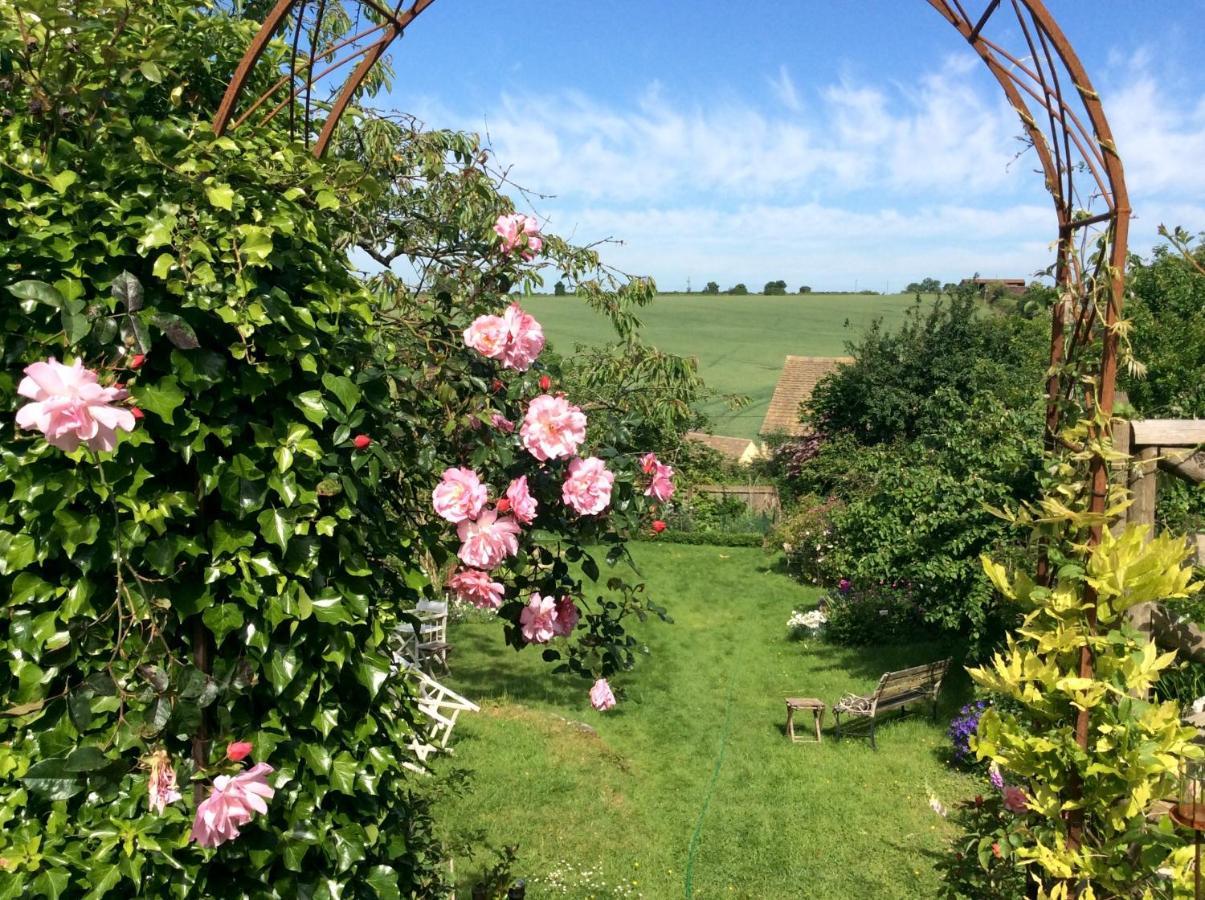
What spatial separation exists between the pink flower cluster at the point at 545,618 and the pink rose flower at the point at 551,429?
0.41m

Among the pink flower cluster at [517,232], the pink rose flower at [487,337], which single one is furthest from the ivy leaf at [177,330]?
the pink flower cluster at [517,232]

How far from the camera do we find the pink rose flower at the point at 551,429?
81.1 inches

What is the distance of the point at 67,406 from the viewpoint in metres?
1.25

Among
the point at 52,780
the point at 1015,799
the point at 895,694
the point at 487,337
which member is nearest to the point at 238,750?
the point at 52,780

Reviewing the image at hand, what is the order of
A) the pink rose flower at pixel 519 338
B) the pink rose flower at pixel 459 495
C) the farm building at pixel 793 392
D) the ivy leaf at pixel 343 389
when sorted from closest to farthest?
1. the ivy leaf at pixel 343 389
2. the pink rose flower at pixel 459 495
3. the pink rose flower at pixel 519 338
4. the farm building at pixel 793 392

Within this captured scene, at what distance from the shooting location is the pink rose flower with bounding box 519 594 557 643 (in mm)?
2254

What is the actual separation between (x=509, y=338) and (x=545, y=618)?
73 centimetres

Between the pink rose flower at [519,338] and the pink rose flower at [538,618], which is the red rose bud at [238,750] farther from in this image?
the pink rose flower at [519,338]

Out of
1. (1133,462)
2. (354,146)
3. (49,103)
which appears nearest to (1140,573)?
(1133,462)

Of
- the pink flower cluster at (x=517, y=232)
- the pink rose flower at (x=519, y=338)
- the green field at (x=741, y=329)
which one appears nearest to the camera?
the pink rose flower at (x=519, y=338)

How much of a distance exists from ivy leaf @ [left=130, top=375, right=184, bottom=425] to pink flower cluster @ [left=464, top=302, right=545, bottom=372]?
2.48 feet

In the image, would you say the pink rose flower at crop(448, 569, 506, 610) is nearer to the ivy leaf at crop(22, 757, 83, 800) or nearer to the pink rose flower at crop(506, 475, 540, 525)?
the pink rose flower at crop(506, 475, 540, 525)

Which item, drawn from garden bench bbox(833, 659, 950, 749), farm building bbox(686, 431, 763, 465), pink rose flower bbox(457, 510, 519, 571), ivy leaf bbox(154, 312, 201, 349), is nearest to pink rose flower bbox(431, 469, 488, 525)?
pink rose flower bbox(457, 510, 519, 571)

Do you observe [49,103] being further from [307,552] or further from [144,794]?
[144,794]
